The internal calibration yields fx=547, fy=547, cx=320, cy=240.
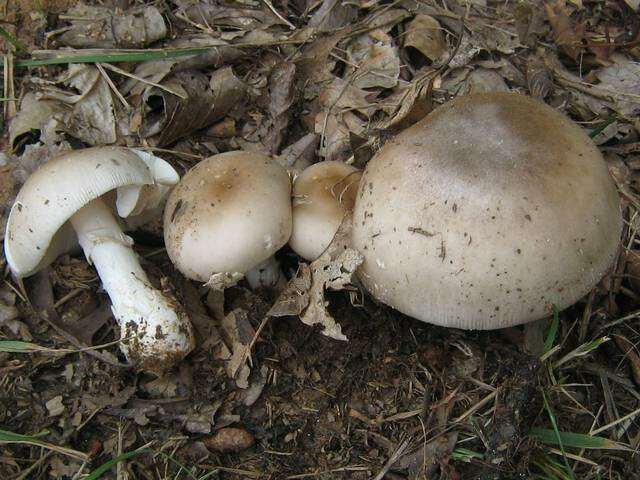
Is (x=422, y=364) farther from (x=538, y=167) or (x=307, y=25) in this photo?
(x=307, y=25)

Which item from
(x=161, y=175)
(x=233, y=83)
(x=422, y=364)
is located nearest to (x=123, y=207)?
(x=161, y=175)

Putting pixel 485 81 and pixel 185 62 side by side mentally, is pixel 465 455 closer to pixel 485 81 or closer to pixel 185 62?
pixel 485 81

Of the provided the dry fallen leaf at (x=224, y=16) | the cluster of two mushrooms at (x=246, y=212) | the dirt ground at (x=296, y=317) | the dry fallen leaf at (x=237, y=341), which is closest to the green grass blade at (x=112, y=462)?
the dirt ground at (x=296, y=317)

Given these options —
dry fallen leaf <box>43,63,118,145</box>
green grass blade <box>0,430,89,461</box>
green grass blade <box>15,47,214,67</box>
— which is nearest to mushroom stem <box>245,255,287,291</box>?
green grass blade <box>0,430,89,461</box>

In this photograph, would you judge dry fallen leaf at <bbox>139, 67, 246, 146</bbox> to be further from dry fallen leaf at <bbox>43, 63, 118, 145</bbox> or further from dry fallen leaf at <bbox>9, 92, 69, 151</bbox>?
dry fallen leaf at <bbox>9, 92, 69, 151</bbox>

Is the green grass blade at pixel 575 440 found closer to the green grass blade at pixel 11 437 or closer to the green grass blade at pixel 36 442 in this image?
the green grass blade at pixel 36 442
